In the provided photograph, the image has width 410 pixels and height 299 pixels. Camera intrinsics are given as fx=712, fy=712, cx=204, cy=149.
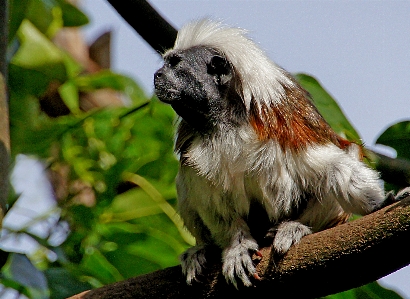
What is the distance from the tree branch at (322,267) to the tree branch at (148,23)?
4.24 ft

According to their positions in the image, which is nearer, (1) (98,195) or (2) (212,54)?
(2) (212,54)

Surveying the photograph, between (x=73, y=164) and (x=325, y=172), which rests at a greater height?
(x=325, y=172)

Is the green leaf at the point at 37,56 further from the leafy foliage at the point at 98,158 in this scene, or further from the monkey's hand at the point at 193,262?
the monkey's hand at the point at 193,262

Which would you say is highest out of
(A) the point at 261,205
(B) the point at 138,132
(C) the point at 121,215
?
(A) the point at 261,205

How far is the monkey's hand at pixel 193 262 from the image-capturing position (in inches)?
123

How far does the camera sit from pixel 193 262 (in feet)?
10.6

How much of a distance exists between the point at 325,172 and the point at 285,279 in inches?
24.9

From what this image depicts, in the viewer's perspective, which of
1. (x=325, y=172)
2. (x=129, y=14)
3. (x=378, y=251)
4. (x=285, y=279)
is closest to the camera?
(x=378, y=251)

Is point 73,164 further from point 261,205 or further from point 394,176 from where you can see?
point 394,176

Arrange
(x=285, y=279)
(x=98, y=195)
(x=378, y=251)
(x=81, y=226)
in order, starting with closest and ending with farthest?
(x=378, y=251), (x=285, y=279), (x=81, y=226), (x=98, y=195)

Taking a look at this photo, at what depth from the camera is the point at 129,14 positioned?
3682mm

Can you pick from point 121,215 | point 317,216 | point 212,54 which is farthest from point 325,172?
point 121,215

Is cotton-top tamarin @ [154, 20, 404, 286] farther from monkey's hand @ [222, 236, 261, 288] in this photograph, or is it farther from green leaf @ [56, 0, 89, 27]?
green leaf @ [56, 0, 89, 27]

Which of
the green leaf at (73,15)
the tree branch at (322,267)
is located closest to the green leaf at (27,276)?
the tree branch at (322,267)
